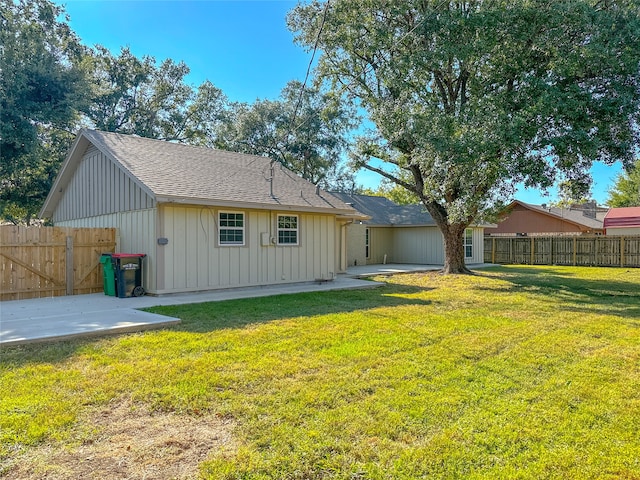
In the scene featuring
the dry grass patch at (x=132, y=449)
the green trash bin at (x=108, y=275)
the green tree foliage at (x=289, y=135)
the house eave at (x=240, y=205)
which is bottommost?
the dry grass patch at (x=132, y=449)

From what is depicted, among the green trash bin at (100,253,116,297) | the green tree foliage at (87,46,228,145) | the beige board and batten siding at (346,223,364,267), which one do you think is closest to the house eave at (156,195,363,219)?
the green trash bin at (100,253,116,297)

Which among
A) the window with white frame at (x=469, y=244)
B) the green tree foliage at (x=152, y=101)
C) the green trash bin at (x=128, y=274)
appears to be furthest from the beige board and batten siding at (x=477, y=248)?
the green tree foliage at (x=152, y=101)

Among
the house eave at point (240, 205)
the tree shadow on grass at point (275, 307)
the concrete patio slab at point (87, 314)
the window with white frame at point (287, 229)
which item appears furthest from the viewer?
the window with white frame at point (287, 229)

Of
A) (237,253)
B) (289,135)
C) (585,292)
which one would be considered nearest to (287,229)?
(237,253)

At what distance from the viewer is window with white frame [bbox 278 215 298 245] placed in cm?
1173

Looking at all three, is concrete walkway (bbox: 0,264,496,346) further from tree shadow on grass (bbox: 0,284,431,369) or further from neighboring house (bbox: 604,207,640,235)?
neighboring house (bbox: 604,207,640,235)

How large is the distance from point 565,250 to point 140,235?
809 inches

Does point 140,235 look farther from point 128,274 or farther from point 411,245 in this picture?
point 411,245

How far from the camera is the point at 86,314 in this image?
7250 mm

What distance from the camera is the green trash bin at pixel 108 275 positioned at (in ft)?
32.0

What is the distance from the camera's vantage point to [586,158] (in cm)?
1092

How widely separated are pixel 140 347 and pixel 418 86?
1154 centimetres

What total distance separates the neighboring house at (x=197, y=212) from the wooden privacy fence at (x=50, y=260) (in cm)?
76

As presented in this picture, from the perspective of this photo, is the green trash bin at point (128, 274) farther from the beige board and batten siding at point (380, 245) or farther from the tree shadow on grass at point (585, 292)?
the beige board and batten siding at point (380, 245)
